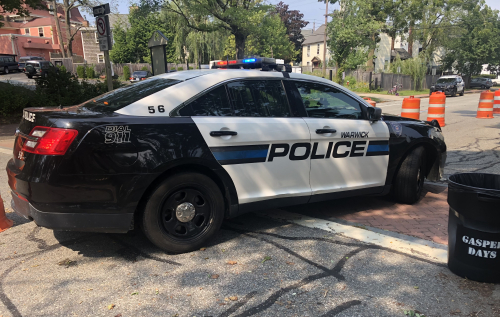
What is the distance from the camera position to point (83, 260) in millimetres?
3430

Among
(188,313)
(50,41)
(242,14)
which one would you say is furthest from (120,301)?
(50,41)

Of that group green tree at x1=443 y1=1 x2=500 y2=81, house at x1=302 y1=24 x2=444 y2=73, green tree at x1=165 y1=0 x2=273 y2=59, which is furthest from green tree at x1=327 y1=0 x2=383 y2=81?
house at x1=302 y1=24 x2=444 y2=73

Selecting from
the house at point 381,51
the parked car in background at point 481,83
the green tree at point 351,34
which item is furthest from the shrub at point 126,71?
the parked car in background at point 481,83

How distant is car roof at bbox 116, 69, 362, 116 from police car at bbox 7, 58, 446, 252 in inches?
0.5

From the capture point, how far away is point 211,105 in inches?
144

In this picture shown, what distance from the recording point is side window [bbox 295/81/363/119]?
422 cm

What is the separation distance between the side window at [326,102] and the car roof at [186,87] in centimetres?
36

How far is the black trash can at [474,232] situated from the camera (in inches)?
110

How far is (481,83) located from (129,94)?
51.3 meters

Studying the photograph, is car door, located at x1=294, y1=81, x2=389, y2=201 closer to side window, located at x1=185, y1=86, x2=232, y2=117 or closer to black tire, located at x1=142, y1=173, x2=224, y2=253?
side window, located at x1=185, y1=86, x2=232, y2=117

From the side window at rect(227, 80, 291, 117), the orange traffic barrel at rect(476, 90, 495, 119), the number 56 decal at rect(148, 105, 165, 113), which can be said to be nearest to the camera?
the number 56 decal at rect(148, 105, 165, 113)

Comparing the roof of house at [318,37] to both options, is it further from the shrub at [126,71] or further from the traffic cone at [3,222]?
the traffic cone at [3,222]

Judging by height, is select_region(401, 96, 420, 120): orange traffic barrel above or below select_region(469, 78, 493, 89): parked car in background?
above

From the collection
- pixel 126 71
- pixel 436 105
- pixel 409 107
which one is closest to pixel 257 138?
pixel 409 107
